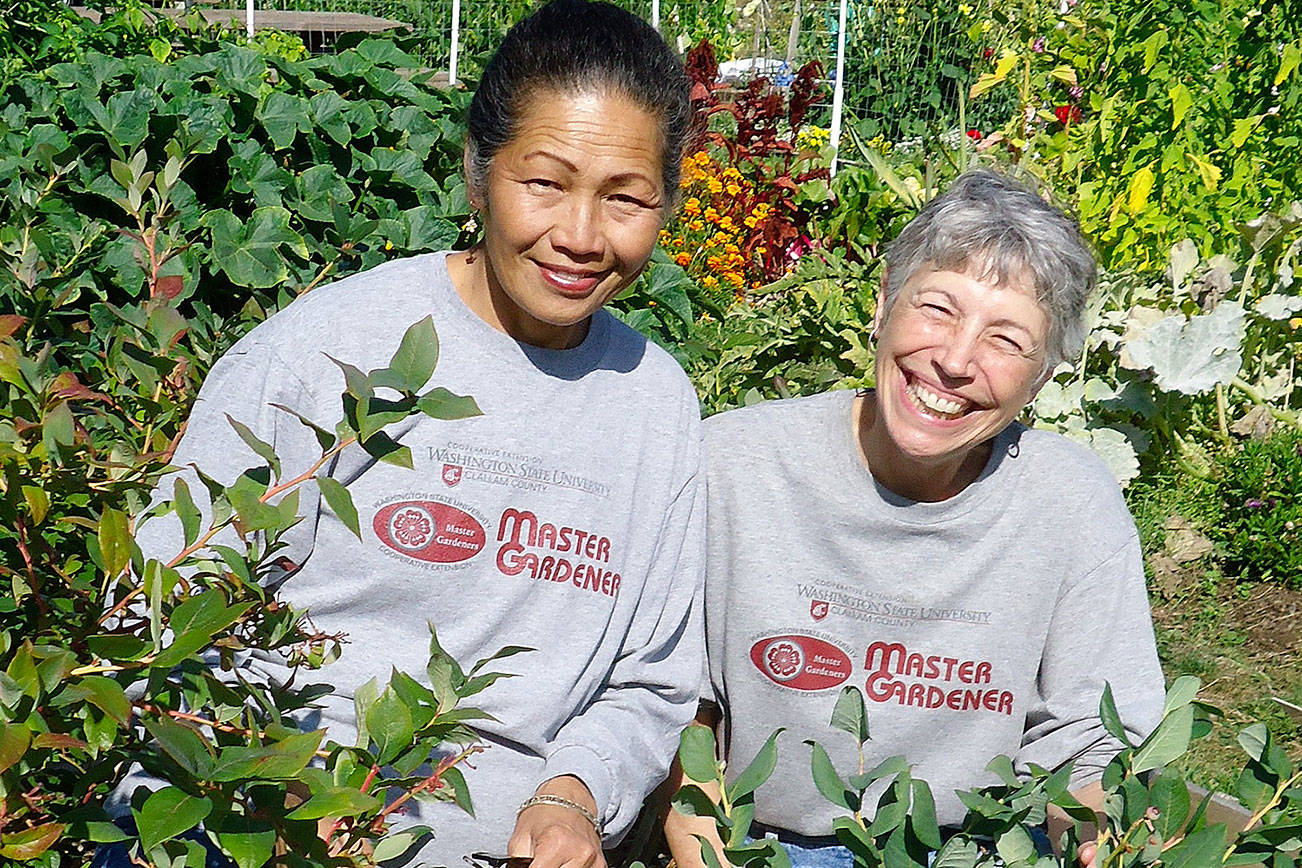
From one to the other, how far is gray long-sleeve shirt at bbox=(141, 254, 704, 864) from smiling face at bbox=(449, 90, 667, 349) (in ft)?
0.37

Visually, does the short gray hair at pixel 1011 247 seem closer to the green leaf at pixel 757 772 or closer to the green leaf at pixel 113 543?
the green leaf at pixel 757 772

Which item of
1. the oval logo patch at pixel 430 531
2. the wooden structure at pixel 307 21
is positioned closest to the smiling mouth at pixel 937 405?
the oval logo patch at pixel 430 531

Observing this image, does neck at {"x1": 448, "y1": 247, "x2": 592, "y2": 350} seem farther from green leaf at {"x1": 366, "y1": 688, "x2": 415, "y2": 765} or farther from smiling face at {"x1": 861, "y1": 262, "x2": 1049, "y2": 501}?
green leaf at {"x1": 366, "y1": 688, "x2": 415, "y2": 765}

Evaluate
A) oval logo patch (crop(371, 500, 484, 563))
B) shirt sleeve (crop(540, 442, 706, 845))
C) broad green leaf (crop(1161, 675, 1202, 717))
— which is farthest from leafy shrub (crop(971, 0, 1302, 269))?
broad green leaf (crop(1161, 675, 1202, 717))

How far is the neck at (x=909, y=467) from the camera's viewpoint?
6.90ft

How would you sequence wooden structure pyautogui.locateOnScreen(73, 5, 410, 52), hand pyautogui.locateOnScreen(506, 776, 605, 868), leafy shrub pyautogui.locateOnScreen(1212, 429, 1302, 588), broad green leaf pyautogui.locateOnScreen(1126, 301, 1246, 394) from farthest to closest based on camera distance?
wooden structure pyautogui.locateOnScreen(73, 5, 410, 52), leafy shrub pyautogui.locateOnScreen(1212, 429, 1302, 588), broad green leaf pyautogui.locateOnScreen(1126, 301, 1246, 394), hand pyautogui.locateOnScreen(506, 776, 605, 868)

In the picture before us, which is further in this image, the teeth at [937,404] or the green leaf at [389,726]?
the teeth at [937,404]

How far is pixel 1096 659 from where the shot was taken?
211 cm

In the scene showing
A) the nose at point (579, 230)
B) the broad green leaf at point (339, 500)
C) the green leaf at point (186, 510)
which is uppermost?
the nose at point (579, 230)

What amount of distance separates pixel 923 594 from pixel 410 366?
1333mm

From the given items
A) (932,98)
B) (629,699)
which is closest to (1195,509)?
(629,699)

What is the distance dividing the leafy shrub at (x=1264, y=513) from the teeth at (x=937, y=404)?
2333mm

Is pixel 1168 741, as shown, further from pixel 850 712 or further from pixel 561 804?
pixel 561 804

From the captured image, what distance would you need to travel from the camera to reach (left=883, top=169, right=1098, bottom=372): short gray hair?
2.05 meters
